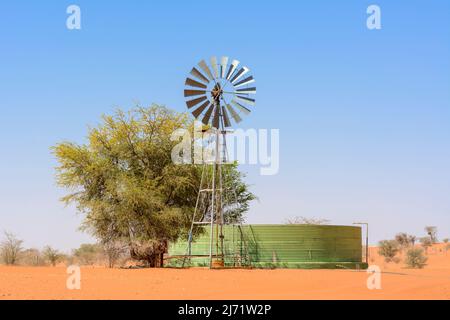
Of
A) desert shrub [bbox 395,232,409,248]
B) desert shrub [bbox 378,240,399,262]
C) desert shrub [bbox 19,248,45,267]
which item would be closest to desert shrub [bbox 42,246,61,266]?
desert shrub [bbox 19,248,45,267]

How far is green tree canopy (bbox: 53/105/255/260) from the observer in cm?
3700

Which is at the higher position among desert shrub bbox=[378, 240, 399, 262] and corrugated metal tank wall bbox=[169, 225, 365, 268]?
corrugated metal tank wall bbox=[169, 225, 365, 268]

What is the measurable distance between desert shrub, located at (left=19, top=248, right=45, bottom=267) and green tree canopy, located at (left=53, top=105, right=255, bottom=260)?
62.0 ft

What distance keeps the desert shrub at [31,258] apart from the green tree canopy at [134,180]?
1890 centimetres

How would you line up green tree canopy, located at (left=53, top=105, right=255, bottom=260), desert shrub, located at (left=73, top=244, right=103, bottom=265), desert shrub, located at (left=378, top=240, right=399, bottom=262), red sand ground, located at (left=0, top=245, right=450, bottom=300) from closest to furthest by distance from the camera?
1. red sand ground, located at (left=0, top=245, right=450, bottom=300)
2. green tree canopy, located at (left=53, top=105, right=255, bottom=260)
3. desert shrub, located at (left=73, top=244, right=103, bottom=265)
4. desert shrub, located at (left=378, top=240, right=399, bottom=262)

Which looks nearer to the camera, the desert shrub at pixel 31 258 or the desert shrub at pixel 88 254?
the desert shrub at pixel 31 258

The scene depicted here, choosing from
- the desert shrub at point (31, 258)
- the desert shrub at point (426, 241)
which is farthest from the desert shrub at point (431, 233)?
the desert shrub at point (31, 258)

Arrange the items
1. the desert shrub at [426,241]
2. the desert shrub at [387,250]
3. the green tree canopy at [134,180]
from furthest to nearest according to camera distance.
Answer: the desert shrub at [426,241] → the desert shrub at [387,250] → the green tree canopy at [134,180]

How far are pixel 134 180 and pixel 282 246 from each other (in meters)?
9.22

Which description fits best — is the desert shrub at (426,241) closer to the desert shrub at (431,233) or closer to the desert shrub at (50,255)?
the desert shrub at (431,233)

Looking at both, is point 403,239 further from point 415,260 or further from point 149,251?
point 149,251

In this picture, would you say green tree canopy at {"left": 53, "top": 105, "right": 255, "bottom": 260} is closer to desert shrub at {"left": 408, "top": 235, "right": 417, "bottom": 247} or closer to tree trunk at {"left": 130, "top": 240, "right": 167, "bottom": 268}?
tree trunk at {"left": 130, "top": 240, "right": 167, "bottom": 268}

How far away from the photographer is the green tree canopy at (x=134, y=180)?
37000 millimetres

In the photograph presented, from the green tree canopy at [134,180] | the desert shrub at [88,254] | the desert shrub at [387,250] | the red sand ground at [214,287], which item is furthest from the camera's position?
the desert shrub at [387,250]
